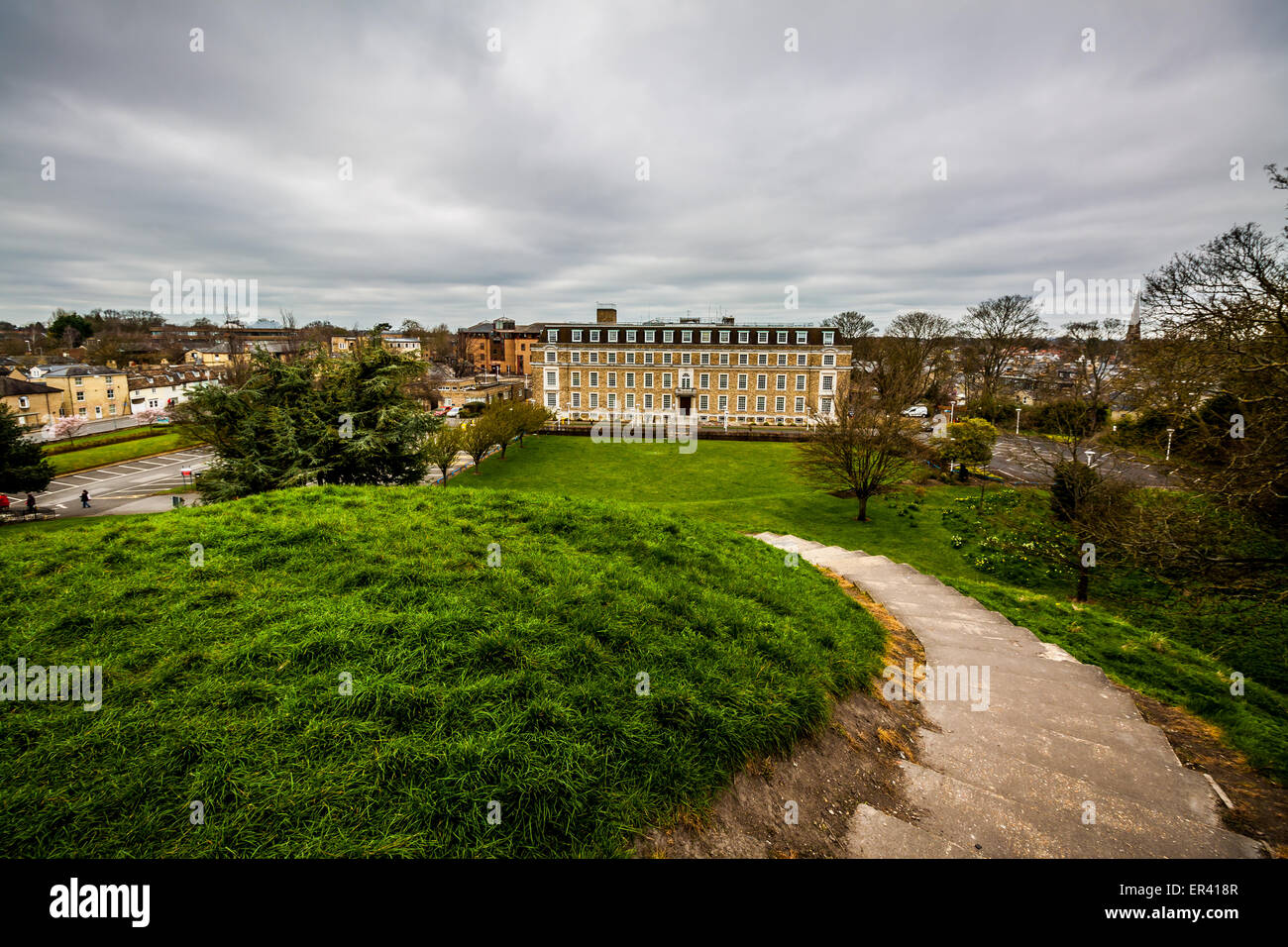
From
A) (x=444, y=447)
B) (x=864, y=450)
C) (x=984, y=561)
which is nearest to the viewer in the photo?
(x=984, y=561)

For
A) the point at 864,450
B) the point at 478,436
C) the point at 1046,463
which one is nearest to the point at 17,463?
the point at 478,436

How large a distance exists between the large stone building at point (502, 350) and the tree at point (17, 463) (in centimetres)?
7127

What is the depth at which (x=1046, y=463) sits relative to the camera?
15.8 metres

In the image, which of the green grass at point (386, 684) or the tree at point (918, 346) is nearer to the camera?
the green grass at point (386, 684)

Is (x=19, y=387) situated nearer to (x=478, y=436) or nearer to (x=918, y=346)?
(x=478, y=436)

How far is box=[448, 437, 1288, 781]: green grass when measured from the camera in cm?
801

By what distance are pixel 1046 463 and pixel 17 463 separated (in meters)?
45.7

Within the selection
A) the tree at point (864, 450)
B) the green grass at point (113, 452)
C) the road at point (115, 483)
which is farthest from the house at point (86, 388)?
the tree at point (864, 450)

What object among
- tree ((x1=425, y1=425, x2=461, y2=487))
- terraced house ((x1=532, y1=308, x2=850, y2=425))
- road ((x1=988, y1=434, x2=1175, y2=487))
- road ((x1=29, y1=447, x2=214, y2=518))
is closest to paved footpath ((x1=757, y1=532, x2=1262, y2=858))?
road ((x1=988, y1=434, x2=1175, y2=487))

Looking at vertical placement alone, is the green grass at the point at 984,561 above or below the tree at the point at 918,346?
below

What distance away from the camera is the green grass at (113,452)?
38219 millimetres

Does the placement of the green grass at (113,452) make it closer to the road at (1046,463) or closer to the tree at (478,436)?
the tree at (478,436)
